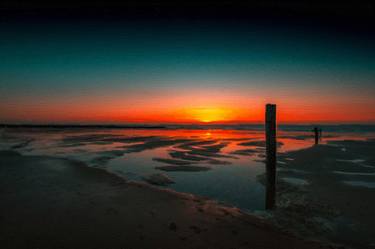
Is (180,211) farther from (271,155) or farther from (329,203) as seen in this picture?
(329,203)

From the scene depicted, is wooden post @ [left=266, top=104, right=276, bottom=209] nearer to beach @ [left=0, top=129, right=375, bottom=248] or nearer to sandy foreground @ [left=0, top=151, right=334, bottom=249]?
beach @ [left=0, top=129, right=375, bottom=248]

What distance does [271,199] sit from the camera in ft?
22.0

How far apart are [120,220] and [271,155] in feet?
15.7

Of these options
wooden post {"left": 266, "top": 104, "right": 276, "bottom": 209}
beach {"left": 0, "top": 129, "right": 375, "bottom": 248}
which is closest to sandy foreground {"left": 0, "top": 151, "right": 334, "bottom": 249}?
beach {"left": 0, "top": 129, "right": 375, "bottom": 248}

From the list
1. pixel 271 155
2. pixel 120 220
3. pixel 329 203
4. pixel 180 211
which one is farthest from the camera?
pixel 329 203

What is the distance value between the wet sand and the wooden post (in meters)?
0.42

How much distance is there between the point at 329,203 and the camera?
7070 millimetres

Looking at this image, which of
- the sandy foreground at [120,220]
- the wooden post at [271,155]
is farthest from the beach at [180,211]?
the wooden post at [271,155]

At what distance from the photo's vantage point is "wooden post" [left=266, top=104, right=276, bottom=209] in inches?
264

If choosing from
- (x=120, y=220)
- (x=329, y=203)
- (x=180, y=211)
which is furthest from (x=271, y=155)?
(x=120, y=220)

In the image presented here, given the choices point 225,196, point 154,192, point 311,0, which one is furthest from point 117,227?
point 311,0

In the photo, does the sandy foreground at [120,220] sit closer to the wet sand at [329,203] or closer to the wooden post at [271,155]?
the wet sand at [329,203]

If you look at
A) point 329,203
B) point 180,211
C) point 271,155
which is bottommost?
point 329,203

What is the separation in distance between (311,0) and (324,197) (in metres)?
6.91
